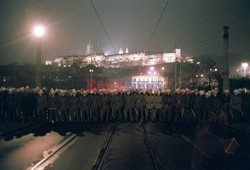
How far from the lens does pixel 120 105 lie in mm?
15883

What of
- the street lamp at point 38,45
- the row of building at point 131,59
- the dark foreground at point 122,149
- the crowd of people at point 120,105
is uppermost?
the row of building at point 131,59

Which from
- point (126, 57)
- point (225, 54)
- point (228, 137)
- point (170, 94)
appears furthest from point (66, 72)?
point (126, 57)

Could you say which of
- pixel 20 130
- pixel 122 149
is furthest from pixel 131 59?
pixel 122 149

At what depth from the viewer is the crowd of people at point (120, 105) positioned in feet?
48.5

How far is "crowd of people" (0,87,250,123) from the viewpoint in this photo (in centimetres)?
1477

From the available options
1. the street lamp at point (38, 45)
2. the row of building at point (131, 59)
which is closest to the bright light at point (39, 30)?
the street lamp at point (38, 45)

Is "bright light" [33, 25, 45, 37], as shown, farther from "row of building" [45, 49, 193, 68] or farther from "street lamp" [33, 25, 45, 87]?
"row of building" [45, 49, 193, 68]

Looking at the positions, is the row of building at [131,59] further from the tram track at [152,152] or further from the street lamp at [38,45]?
the tram track at [152,152]

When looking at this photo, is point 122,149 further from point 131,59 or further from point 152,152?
point 131,59

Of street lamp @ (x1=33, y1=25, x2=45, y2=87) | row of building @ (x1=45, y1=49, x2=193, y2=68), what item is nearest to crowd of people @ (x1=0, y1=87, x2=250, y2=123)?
street lamp @ (x1=33, y1=25, x2=45, y2=87)

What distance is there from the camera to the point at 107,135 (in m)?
11.1

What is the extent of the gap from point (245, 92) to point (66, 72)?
65235 millimetres

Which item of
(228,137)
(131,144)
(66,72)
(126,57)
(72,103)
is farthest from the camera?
(126,57)

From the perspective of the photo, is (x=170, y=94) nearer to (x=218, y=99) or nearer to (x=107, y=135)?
(x=218, y=99)
